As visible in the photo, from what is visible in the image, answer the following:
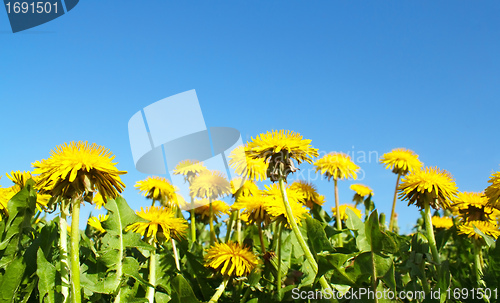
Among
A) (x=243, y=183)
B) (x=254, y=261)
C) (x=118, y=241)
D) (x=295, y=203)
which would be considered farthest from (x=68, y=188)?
(x=243, y=183)

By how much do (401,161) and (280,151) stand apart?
2.52 meters

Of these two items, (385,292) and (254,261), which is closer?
(385,292)

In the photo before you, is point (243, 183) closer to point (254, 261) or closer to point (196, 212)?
point (196, 212)

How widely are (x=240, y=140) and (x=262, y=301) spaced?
169 cm

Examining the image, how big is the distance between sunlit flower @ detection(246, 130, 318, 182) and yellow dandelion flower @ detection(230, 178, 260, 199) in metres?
1.13

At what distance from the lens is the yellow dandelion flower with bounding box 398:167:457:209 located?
3104mm

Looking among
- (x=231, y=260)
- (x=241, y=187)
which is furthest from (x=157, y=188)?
(x=231, y=260)

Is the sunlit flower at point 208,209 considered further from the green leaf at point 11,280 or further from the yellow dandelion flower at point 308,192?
the green leaf at point 11,280

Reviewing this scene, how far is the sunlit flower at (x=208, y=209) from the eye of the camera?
424 cm

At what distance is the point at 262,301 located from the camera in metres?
3.08

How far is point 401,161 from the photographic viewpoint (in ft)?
15.1

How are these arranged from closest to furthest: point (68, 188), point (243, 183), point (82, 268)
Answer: point (68, 188) < point (82, 268) < point (243, 183)

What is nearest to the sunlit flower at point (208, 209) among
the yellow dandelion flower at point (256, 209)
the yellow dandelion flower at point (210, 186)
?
the yellow dandelion flower at point (210, 186)

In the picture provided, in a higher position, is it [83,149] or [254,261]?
[83,149]
